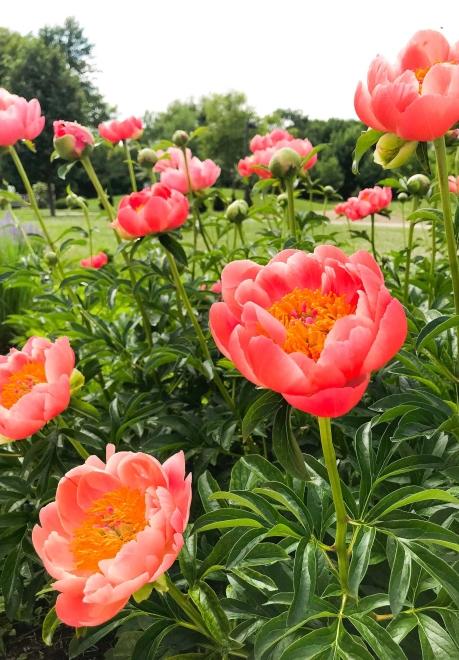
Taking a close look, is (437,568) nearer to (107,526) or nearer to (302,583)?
(302,583)

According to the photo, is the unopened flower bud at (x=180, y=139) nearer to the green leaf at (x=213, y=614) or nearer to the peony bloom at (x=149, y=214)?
the peony bloom at (x=149, y=214)

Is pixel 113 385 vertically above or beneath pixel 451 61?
beneath

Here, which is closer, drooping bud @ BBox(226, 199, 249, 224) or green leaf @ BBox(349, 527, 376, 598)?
green leaf @ BBox(349, 527, 376, 598)

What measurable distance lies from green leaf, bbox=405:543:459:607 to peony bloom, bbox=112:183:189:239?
2.42ft

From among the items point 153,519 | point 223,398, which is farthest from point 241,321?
point 223,398

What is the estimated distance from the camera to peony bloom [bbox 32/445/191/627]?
0.59 m

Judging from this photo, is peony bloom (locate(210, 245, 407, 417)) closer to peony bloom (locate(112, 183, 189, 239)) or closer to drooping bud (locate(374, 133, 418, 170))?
drooping bud (locate(374, 133, 418, 170))

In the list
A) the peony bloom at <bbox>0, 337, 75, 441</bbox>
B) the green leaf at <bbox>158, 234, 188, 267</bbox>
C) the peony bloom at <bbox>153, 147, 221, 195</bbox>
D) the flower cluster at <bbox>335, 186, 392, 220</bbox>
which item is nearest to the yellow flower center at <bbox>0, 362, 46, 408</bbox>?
the peony bloom at <bbox>0, 337, 75, 441</bbox>

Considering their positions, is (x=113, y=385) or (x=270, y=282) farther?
(x=113, y=385)

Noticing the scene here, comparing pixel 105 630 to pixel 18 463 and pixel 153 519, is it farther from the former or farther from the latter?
pixel 18 463

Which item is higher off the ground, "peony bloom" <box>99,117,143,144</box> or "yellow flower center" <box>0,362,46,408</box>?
"peony bloom" <box>99,117,143,144</box>

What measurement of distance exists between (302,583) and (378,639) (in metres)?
0.09

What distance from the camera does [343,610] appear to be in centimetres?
64

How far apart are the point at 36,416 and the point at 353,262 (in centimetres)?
49
